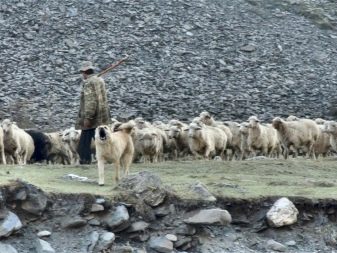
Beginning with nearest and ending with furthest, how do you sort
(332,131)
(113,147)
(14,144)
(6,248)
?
(6,248) < (113,147) < (14,144) < (332,131)

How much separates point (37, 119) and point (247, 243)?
21.8m

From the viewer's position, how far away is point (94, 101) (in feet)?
63.3

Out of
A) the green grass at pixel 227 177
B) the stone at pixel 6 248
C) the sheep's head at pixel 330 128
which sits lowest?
the stone at pixel 6 248

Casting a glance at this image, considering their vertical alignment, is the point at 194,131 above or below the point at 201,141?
above

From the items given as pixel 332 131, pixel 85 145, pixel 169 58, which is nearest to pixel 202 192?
pixel 85 145

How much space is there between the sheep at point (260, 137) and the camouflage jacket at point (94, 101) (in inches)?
314

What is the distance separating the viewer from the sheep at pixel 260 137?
26828 millimetres

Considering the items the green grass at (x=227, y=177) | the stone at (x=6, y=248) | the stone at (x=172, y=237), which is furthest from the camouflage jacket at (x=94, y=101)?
the stone at (x=6, y=248)

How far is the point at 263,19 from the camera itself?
152 ft

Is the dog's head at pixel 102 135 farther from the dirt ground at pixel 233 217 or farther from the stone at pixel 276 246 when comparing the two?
the stone at pixel 276 246

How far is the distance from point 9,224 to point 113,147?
3.22m

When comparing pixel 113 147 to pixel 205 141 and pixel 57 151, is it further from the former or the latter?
pixel 57 151

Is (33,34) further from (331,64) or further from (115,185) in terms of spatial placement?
(115,185)

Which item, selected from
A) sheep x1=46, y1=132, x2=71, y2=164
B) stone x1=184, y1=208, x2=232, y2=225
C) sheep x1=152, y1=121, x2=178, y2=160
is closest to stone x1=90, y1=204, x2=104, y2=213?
stone x1=184, y1=208, x2=232, y2=225
